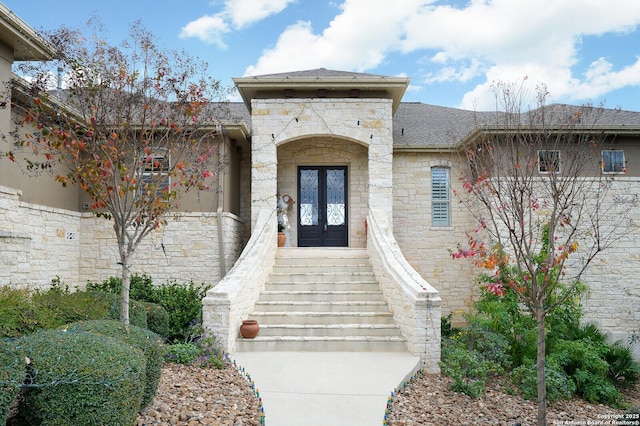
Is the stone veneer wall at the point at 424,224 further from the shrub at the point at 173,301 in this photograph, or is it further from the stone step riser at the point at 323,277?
the shrub at the point at 173,301

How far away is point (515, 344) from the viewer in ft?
28.3

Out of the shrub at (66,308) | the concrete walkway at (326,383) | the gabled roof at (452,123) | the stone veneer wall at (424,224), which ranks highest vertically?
the gabled roof at (452,123)

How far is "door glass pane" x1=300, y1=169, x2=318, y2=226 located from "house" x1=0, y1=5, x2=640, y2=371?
0.03m

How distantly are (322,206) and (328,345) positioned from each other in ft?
22.2

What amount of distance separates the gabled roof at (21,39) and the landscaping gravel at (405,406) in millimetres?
5629

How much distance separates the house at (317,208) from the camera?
1038 cm

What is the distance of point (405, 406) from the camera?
6297mm

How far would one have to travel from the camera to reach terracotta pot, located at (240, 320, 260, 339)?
8.65m

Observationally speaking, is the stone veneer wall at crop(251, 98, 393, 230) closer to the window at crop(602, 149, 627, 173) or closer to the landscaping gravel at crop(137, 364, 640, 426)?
the window at crop(602, 149, 627, 173)

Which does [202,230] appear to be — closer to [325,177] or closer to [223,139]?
[223,139]

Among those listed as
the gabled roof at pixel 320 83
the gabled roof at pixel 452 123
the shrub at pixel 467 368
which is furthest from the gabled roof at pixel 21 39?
the gabled roof at pixel 452 123

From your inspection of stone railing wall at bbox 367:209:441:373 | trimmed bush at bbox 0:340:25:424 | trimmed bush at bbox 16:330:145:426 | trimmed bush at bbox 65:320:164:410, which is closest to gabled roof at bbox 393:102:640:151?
stone railing wall at bbox 367:209:441:373

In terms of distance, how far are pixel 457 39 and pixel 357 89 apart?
289 centimetres

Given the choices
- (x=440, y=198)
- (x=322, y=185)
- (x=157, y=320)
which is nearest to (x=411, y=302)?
(x=157, y=320)
